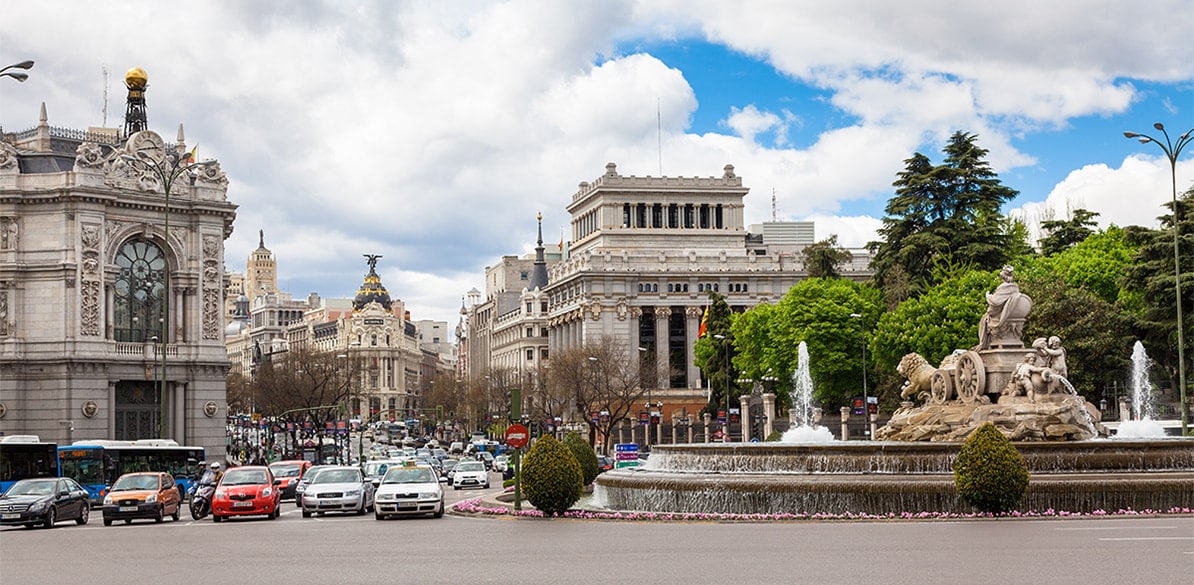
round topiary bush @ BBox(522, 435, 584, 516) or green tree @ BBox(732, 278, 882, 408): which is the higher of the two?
green tree @ BBox(732, 278, 882, 408)

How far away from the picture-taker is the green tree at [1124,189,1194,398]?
7012 centimetres

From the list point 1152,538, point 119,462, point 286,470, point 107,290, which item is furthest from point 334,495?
point 107,290

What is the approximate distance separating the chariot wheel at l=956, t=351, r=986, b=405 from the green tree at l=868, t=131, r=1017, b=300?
4870 cm

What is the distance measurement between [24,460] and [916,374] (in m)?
30.0

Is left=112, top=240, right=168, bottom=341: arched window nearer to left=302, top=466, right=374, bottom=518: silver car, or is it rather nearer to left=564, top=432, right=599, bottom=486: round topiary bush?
left=564, top=432, right=599, bottom=486: round topiary bush

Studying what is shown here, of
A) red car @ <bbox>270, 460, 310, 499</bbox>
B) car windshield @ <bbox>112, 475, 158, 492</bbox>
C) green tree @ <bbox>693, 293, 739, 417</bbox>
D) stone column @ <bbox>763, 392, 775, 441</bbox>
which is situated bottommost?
red car @ <bbox>270, 460, 310, 499</bbox>

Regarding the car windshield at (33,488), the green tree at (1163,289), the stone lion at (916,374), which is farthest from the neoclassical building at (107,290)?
the green tree at (1163,289)

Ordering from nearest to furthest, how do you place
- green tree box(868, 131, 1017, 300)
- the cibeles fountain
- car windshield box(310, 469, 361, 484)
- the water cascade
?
the cibeles fountain
car windshield box(310, 469, 361, 484)
the water cascade
green tree box(868, 131, 1017, 300)

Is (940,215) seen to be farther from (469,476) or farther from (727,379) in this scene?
(469,476)

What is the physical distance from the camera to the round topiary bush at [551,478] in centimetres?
3331

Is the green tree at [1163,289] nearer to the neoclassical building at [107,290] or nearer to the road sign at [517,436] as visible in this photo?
the road sign at [517,436]

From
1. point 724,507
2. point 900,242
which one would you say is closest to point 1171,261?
point 900,242

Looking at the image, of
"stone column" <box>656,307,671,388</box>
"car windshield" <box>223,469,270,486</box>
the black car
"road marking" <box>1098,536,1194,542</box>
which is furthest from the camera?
"stone column" <box>656,307,671,388</box>

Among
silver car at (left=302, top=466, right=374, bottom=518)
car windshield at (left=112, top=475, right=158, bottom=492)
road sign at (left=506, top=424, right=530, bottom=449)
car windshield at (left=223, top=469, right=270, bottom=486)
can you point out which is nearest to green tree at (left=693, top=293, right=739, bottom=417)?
silver car at (left=302, top=466, right=374, bottom=518)
